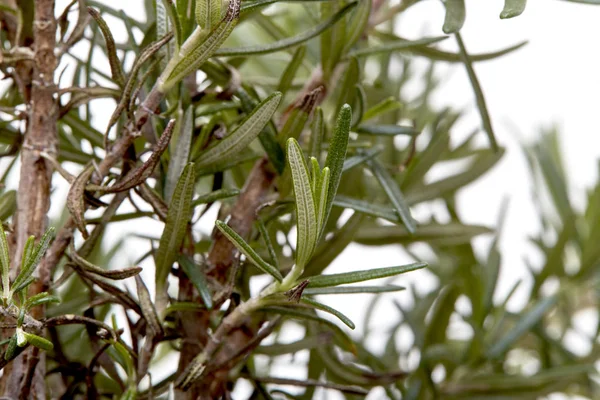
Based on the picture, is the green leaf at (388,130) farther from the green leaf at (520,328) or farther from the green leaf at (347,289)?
the green leaf at (520,328)

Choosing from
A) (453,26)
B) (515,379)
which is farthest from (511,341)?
(453,26)

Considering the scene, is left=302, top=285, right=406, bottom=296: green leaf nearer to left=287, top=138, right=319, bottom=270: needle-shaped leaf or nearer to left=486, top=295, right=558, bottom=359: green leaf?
left=287, top=138, right=319, bottom=270: needle-shaped leaf

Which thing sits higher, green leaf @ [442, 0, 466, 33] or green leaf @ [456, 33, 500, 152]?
green leaf @ [442, 0, 466, 33]

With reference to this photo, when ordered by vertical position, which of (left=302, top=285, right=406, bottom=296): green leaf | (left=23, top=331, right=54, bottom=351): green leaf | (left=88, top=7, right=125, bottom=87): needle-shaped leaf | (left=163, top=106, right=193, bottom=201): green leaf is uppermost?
(left=88, top=7, right=125, bottom=87): needle-shaped leaf

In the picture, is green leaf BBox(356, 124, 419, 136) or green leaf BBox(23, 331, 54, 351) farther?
green leaf BBox(356, 124, 419, 136)

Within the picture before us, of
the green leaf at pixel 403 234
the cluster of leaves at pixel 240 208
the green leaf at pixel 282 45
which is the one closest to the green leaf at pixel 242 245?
the cluster of leaves at pixel 240 208

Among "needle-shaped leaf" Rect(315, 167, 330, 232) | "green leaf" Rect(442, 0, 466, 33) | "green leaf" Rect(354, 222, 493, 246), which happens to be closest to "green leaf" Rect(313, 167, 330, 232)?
"needle-shaped leaf" Rect(315, 167, 330, 232)
